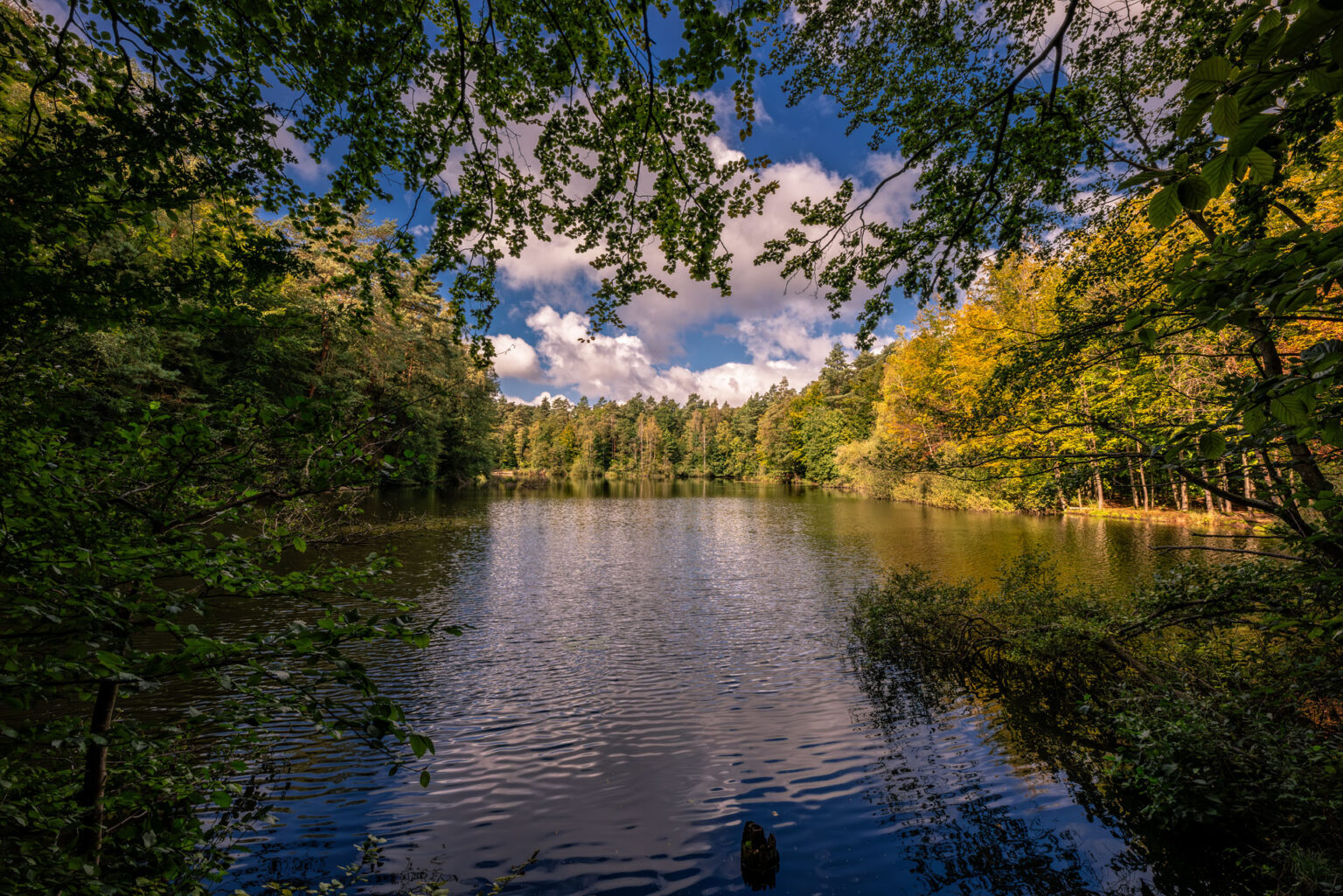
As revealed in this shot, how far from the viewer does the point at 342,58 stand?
4086 millimetres

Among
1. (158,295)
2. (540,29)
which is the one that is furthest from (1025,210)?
(158,295)

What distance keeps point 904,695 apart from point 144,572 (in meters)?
9.11

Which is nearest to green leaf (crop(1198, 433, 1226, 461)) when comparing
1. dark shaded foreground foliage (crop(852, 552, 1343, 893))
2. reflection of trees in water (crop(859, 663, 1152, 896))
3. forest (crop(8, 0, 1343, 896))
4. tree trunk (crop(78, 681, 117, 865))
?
forest (crop(8, 0, 1343, 896))

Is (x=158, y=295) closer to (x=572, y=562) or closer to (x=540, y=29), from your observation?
(x=540, y=29)

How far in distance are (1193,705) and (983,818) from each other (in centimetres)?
235

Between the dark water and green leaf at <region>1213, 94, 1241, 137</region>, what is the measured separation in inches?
223

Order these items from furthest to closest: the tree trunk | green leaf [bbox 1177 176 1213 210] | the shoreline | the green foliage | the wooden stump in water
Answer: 1. the green foliage
2. the shoreline
3. the wooden stump in water
4. the tree trunk
5. green leaf [bbox 1177 176 1213 210]

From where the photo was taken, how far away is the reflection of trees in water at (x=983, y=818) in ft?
14.1

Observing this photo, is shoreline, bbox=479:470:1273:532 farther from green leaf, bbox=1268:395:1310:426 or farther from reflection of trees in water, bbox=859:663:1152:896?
green leaf, bbox=1268:395:1310:426

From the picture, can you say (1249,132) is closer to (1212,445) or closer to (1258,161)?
(1258,161)

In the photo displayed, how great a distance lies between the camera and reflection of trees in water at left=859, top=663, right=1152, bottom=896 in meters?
4.31

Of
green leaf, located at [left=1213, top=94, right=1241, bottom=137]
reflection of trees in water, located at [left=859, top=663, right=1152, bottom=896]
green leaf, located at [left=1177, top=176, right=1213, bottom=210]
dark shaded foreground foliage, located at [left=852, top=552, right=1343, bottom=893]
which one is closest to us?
green leaf, located at [left=1213, top=94, right=1241, bottom=137]

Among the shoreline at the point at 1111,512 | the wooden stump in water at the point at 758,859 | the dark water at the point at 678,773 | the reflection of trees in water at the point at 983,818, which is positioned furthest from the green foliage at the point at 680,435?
the wooden stump in water at the point at 758,859

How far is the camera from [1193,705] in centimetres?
484
